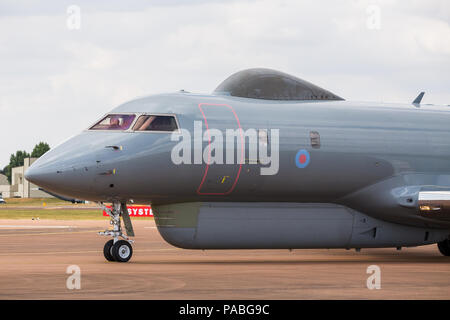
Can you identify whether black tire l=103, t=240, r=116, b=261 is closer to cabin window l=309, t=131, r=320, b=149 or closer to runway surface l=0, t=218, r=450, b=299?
runway surface l=0, t=218, r=450, b=299

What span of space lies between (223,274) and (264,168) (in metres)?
4.27

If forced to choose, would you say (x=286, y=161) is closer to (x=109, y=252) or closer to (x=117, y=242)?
(x=117, y=242)

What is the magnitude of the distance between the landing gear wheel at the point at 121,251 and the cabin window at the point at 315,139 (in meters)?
5.25

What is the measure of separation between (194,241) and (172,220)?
2.50 ft

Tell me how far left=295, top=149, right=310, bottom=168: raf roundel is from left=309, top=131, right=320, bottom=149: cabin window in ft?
1.04

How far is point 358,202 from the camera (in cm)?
2134

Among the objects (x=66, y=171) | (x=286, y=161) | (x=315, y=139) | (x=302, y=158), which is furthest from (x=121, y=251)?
(x=315, y=139)

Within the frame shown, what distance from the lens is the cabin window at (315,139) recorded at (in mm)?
20781

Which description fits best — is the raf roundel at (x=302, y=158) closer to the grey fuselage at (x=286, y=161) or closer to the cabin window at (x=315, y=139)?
the grey fuselage at (x=286, y=161)

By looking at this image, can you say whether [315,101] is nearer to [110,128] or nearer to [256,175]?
[256,175]

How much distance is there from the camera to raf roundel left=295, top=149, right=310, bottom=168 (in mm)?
20516

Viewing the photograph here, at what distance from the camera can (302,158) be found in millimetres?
20562

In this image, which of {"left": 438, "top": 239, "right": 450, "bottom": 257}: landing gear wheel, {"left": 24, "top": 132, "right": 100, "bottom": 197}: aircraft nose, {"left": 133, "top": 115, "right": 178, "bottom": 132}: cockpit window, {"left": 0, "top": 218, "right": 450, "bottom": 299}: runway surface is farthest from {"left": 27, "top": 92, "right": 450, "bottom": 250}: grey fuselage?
{"left": 438, "top": 239, "right": 450, "bottom": 257}: landing gear wheel

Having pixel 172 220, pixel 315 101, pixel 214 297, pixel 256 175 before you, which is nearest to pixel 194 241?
pixel 172 220
